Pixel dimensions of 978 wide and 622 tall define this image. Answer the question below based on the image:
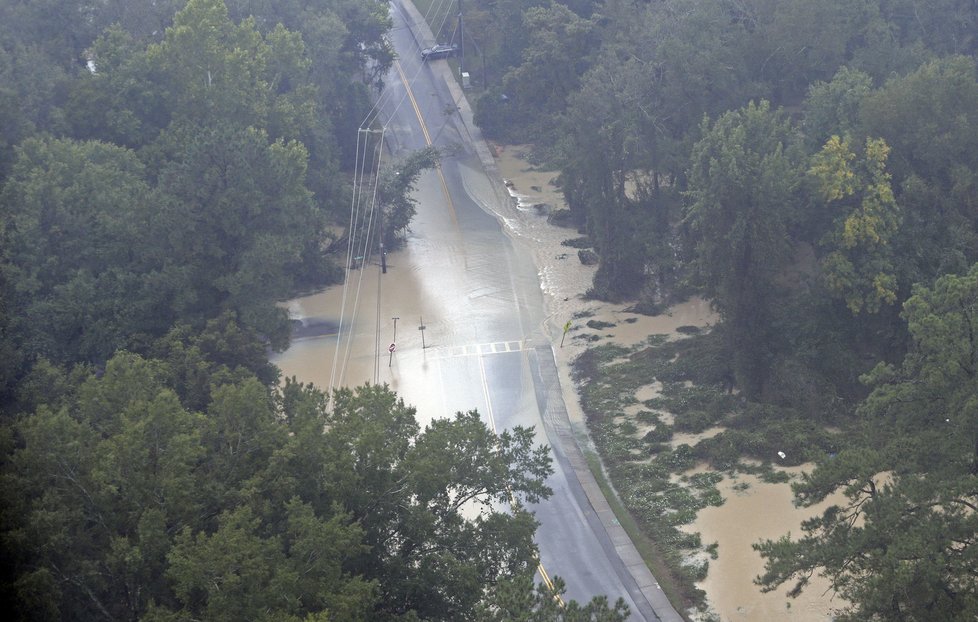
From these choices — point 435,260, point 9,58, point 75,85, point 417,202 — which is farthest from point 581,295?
point 9,58

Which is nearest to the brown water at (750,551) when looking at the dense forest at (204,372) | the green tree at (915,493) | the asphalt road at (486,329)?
the asphalt road at (486,329)

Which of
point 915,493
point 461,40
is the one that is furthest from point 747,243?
point 461,40

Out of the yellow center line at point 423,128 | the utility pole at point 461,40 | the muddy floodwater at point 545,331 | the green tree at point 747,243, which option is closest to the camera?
the muddy floodwater at point 545,331

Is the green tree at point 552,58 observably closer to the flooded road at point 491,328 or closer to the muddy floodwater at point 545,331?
the flooded road at point 491,328

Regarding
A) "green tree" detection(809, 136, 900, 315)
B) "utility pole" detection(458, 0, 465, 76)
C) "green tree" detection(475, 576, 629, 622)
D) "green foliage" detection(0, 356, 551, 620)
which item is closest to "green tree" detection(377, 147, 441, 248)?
"utility pole" detection(458, 0, 465, 76)

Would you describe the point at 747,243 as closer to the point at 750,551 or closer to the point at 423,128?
the point at 750,551

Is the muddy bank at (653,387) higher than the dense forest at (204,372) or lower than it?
lower
